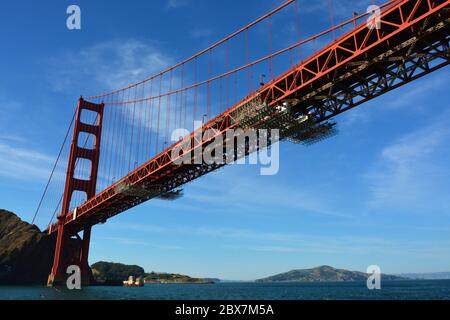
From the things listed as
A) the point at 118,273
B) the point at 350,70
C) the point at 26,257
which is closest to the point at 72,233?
the point at 26,257

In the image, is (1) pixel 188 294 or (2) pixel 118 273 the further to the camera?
(2) pixel 118 273

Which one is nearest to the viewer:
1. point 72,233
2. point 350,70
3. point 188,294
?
point 350,70

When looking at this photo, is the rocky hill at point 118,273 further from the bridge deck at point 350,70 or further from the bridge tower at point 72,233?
the bridge deck at point 350,70

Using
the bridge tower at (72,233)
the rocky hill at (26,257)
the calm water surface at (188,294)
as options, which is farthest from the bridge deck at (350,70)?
the rocky hill at (26,257)

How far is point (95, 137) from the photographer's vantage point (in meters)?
66.4

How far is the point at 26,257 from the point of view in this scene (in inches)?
2687

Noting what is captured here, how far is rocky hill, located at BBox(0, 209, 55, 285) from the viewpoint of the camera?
67875 millimetres

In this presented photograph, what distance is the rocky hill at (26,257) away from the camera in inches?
2672

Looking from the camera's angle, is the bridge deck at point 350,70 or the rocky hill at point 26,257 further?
the rocky hill at point 26,257

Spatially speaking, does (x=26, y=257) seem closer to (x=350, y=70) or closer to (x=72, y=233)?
(x=72, y=233)

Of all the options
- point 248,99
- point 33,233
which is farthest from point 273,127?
point 33,233

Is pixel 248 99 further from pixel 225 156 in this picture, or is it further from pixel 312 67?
pixel 225 156
